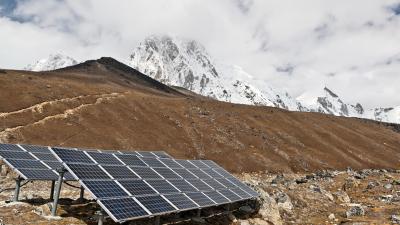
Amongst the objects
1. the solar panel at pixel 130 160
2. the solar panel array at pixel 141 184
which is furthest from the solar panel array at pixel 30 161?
the solar panel array at pixel 141 184

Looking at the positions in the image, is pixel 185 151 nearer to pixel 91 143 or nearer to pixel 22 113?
pixel 91 143

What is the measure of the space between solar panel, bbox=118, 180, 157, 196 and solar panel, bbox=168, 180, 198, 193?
137 inches

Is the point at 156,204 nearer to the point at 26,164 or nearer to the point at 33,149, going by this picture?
the point at 26,164

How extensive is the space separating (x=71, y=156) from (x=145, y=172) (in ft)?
18.2

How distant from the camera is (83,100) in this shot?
335 feet

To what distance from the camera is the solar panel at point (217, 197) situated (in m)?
32.6

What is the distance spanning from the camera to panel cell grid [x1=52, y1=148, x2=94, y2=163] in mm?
25288

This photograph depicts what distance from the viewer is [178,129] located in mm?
103250

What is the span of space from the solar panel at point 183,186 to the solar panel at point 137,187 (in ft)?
11.4

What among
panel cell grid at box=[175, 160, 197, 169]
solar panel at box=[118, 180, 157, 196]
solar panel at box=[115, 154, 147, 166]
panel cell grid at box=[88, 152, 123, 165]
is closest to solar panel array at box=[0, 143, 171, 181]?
panel cell grid at box=[88, 152, 123, 165]

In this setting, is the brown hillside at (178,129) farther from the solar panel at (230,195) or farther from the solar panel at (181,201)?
the solar panel at (181,201)

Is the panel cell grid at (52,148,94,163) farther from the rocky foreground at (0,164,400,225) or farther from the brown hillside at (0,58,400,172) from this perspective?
the brown hillside at (0,58,400,172)

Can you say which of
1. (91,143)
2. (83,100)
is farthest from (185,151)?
(83,100)

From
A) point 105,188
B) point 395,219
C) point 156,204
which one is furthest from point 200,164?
point 395,219
